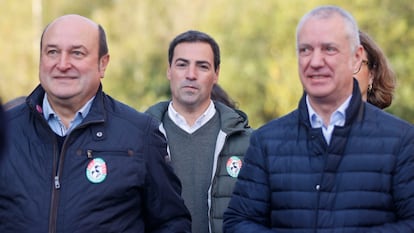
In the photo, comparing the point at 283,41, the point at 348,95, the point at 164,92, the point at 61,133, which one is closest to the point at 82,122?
the point at 61,133

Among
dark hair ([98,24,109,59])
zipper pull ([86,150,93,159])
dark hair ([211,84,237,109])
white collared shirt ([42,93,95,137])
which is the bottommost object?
zipper pull ([86,150,93,159])

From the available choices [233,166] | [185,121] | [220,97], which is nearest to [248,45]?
[220,97]

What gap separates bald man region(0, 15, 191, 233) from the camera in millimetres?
5945

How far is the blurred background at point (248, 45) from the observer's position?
27062mm

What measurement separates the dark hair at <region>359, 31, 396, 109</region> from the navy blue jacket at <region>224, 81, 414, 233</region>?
142 cm

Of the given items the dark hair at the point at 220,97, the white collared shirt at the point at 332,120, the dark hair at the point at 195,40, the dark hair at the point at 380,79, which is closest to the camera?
the white collared shirt at the point at 332,120

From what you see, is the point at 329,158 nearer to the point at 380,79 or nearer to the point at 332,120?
the point at 332,120

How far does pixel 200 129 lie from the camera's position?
792cm

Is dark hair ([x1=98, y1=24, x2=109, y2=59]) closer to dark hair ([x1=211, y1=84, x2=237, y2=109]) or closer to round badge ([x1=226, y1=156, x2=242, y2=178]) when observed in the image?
round badge ([x1=226, y1=156, x2=242, y2=178])

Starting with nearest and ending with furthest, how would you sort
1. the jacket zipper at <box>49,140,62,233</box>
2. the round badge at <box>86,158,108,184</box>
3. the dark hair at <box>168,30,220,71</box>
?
the jacket zipper at <box>49,140,62,233</box> < the round badge at <box>86,158,108,184</box> < the dark hair at <box>168,30,220,71</box>

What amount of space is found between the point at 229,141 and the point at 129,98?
31.4 meters

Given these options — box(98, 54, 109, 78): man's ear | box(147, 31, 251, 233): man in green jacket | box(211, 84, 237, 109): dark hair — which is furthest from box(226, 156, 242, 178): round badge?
box(211, 84, 237, 109): dark hair

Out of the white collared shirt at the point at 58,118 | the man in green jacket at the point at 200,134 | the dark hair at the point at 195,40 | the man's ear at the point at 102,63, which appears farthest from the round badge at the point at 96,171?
the dark hair at the point at 195,40

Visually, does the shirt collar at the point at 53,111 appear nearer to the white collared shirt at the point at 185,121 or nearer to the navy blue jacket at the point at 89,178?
the navy blue jacket at the point at 89,178
